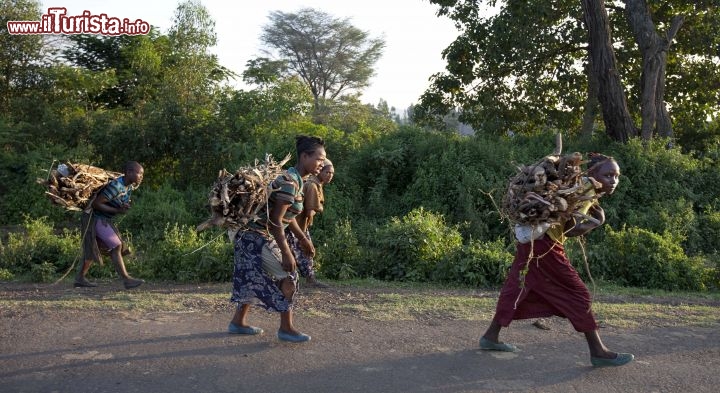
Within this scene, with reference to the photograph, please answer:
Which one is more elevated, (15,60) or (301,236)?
(15,60)

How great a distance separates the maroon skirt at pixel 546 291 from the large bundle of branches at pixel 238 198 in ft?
6.41

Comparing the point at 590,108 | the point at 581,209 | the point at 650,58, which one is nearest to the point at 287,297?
the point at 581,209

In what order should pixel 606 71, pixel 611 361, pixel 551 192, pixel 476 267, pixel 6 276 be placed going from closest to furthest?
pixel 551 192 → pixel 611 361 → pixel 476 267 → pixel 6 276 → pixel 606 71

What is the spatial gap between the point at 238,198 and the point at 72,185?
3.24m

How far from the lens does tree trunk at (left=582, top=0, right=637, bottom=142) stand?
13812 mm

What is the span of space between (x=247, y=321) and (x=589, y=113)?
12.4m

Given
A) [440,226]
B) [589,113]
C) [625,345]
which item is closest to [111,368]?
[625,345]

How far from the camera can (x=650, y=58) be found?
13938 millimetres

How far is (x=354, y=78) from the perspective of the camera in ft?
125

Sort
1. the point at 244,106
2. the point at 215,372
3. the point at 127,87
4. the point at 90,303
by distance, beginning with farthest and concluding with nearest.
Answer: the point at 127,87
the point at 244,106
the point at 90,303
the point at 215,372

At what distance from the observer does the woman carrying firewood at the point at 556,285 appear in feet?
15.6

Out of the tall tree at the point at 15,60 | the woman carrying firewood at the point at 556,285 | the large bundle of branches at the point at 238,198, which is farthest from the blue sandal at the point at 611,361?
the tall tree at the point at 15,60

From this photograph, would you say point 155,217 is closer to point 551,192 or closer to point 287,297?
point 287,297

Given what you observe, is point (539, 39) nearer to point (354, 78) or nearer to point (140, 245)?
point (140, 245)
